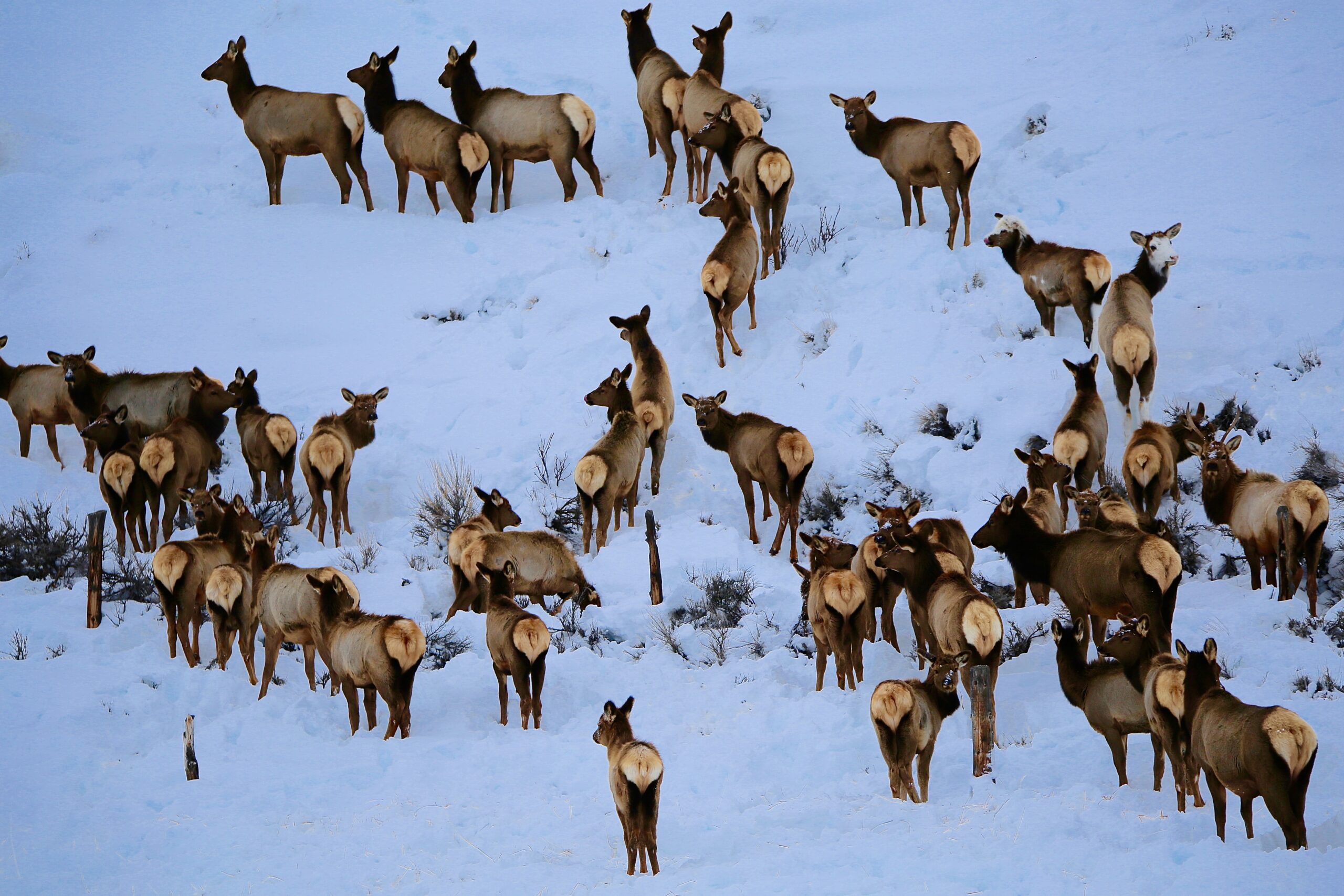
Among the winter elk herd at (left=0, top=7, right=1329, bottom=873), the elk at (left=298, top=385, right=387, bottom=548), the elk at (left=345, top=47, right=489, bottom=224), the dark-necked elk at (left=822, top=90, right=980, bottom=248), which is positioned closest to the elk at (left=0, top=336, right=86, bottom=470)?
the winter elk herd at (left=0, top=7, right=1329, bottom=873)

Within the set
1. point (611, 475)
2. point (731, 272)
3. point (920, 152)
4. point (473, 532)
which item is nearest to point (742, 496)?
point (611, 475)

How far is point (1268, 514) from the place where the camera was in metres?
10.7

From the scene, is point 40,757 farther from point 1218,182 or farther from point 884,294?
point 1218,182

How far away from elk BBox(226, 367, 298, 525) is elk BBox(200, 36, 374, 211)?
4.71 metres

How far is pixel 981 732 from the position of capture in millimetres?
8602

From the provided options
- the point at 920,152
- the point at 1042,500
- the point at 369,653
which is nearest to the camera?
the point at 369,653

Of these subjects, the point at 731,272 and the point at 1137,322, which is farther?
the point at 731,272

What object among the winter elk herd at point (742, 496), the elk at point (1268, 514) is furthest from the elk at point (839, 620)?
the elk at point (1268, 514)

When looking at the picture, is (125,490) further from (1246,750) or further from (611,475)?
(1246,750)

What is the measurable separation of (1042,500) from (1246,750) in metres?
4.76

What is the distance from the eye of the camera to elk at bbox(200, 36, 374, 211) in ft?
58.3

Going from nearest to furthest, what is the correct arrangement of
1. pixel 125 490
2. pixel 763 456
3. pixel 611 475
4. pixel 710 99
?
1. pixel 611 475
2. pixel 763 456
3. pixel 125 490
4. pixel 710 99

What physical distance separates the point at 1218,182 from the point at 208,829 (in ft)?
48.4

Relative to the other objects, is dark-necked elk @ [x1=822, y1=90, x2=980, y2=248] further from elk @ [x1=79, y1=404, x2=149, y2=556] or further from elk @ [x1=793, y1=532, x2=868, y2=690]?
elk @ [x1=79, y1=404, x2=149, y2=556]
